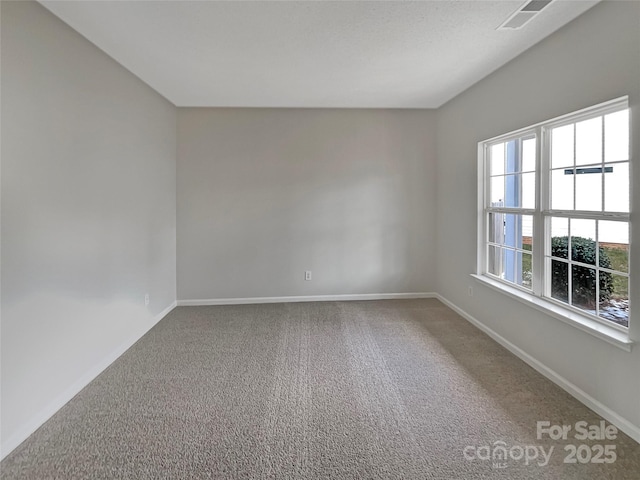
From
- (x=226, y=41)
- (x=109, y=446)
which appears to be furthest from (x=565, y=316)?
(x=226, y=41)

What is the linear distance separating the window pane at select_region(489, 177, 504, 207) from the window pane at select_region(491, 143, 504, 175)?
0.07m

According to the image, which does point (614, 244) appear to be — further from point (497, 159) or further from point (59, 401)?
point (59, 401)

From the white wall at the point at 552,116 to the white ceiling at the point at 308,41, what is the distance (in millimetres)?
174

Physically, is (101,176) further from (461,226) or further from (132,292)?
(461,226)

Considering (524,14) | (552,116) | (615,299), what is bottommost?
(615,299)

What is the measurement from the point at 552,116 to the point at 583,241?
0.96 metres

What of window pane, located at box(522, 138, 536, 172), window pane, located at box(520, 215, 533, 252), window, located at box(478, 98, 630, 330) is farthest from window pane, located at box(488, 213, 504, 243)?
window pane, located at box(522, 138, 536, 172)

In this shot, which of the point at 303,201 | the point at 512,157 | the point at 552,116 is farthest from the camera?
the point at 303,201

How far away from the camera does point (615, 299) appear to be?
2152mm

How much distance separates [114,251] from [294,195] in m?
2.29

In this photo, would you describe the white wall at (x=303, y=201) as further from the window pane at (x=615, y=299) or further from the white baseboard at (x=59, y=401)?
the window pane at (x=615, y=299)

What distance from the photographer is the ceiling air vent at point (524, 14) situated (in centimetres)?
211

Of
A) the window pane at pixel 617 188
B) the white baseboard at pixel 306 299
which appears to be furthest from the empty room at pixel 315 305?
the white baseboard at pixel 306 299

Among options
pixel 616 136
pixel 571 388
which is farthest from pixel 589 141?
pixel 571 388
